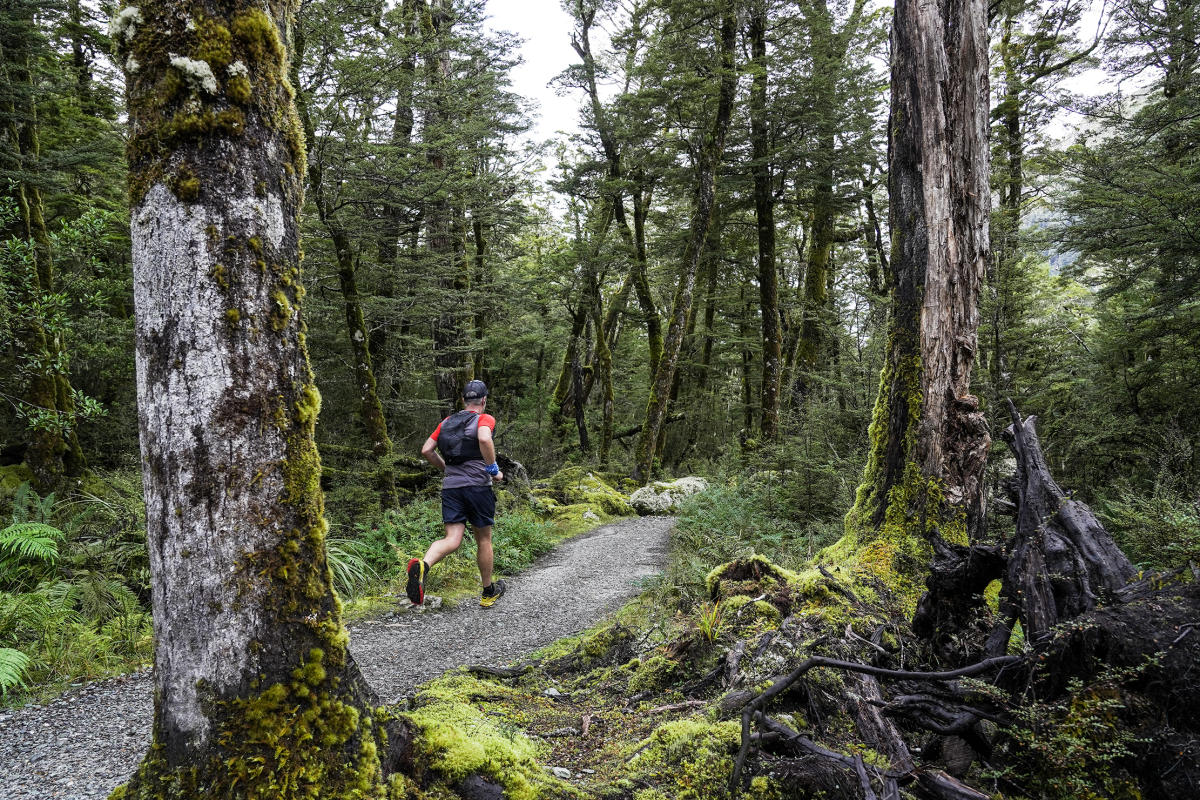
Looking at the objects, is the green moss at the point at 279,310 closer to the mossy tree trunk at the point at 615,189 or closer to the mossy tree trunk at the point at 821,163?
the mossy tree trunk at the point at 821,163

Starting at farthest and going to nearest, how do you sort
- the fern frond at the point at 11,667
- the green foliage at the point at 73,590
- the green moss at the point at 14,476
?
the green moss at the point at 14,476 < the green foliage at the point at 73,590 < the fern frond at the point at 11,667

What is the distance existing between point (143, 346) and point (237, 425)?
415mm

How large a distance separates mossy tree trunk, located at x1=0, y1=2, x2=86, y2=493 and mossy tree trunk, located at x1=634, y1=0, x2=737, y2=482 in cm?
1214

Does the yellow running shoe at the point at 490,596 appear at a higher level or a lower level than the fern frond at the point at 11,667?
lower

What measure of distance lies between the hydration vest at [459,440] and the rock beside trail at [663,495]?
905 centimetres

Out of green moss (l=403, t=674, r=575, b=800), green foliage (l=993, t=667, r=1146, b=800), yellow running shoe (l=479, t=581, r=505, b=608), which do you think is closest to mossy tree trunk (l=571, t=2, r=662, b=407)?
yellow running shoe (l=479, t=581, r=505, b=608)

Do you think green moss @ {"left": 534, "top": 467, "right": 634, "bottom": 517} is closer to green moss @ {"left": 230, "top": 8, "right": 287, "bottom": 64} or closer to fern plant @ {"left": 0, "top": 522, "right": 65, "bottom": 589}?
fern plant @ {"left": 0, "top": 522, "right": 65, "bottom": 589}

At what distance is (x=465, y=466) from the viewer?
607cm

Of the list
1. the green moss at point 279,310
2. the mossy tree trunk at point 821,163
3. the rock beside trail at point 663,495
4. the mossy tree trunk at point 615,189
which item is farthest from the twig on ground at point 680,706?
the mossy tree trunk at point 615,189

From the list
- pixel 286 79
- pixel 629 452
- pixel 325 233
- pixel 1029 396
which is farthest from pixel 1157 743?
pixel 629 452

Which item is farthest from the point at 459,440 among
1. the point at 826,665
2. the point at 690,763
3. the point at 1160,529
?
the point at 1160,529

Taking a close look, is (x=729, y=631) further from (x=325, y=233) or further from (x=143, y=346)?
(x=325, y=233)

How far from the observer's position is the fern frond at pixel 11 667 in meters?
3.83

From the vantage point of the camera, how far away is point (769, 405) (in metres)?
14.2
